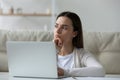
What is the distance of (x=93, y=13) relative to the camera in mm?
4406

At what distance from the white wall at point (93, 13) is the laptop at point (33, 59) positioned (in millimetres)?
2961

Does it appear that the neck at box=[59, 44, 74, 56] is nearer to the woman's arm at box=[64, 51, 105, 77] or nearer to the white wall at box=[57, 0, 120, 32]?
the woman's arm at box=[64, 51, 105, 77]

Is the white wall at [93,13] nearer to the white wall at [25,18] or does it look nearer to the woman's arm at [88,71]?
the white wall at [25,18]

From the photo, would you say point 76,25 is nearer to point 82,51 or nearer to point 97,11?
point 82,51

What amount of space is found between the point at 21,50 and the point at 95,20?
3.13 meters

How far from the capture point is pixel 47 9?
4.32 metres

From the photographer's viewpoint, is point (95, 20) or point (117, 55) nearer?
point (117, 55)

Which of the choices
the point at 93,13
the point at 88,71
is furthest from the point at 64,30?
the point at 93,13

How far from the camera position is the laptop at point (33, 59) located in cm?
138

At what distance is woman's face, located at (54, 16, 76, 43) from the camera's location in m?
1.81

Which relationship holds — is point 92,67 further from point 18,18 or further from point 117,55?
point 18,18

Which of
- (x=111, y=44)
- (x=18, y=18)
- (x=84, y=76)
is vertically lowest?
(x=84, y=76)

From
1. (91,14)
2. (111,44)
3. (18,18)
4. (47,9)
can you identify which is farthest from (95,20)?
(111,44)

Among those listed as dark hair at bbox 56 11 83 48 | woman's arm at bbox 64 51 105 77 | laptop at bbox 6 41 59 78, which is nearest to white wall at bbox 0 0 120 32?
dark hair at bbox 56 11 83 48
